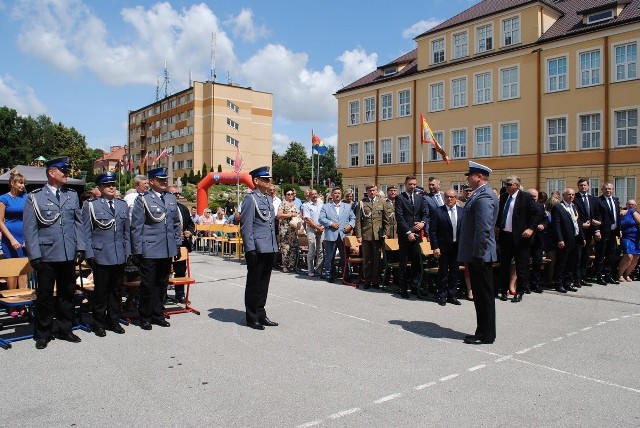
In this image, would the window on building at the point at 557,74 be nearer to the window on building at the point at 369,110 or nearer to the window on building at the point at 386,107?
the window on building at the point at 386,107

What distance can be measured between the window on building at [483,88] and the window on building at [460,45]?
7.45ft

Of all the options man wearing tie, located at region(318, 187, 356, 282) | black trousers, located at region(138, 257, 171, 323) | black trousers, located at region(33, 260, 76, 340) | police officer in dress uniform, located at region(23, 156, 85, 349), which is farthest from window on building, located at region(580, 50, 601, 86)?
black trousers, located at region(33, 260, 76, 340)

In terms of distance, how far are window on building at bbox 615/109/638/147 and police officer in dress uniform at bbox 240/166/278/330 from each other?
92.9 feet

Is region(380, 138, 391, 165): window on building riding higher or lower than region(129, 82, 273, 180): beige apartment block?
lower

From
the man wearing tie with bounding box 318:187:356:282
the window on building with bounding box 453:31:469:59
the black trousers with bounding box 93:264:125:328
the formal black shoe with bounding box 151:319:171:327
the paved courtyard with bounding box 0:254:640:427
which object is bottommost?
the paved courtyard with bounding box 0:254:640:427

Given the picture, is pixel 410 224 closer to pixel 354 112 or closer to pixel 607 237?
pixel 607 237

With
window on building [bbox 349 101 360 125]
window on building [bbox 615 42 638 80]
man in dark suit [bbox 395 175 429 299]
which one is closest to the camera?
man in dark suit [bbox 395 175 429 299]

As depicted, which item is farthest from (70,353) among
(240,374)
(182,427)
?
(182,427)

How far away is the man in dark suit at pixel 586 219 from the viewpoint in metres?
11.8

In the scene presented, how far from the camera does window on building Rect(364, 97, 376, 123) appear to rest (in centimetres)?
4362

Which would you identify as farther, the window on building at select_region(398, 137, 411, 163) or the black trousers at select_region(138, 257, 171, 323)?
the window on building at select_region(398, 137, 411, 163)

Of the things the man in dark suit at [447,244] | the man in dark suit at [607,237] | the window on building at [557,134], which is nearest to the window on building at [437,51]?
the window on building at [557,134]

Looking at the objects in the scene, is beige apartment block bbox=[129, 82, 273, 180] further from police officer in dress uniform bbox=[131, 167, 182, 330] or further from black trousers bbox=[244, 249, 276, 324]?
black trousers bbox=[244, 249, 276, 324]

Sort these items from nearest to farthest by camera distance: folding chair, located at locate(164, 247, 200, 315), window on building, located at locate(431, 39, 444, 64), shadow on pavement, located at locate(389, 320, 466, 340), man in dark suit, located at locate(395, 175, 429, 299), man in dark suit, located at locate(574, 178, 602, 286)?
shadow on pavement, located at locate(389, 320, 466, 340)
folding chair, located at locate(164, 247, 200, 315)
man in dark suit, located at locate(395, 175, 429, 299)
man in dark suit, located at locate(574, 178, 602, 286)
window on building, located at locate(431, 39, 444, 64)
